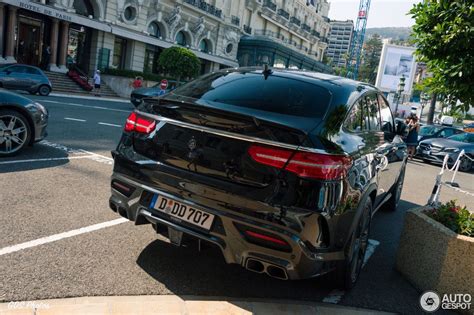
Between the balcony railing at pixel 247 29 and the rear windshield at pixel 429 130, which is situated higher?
the balcony railing at pixel 247 29

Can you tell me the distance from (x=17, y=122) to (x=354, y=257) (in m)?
4.99

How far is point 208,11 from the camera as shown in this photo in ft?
127

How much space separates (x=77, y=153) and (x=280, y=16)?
51.3 meters

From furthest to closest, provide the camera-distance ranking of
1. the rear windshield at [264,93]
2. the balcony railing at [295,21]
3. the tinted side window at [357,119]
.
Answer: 1. the balcony railing at [295,21]
2. the tinted side window at [357,119]
3. the rear windshield at [264,93]

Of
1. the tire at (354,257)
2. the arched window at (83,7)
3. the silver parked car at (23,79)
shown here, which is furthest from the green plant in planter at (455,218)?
the arched window at (83,7)

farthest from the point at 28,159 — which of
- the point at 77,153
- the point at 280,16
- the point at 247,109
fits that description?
the point at 280,16

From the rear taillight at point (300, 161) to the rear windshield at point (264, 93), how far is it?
1.47ft

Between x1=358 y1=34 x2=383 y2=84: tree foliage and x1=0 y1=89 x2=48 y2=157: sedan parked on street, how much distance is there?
13420cm

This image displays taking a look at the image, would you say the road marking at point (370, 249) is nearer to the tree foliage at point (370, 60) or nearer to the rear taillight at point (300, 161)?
the rear taillight at point (300, 161)

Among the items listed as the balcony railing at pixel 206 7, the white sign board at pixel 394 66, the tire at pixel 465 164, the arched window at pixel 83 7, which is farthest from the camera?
the white sign board at pixel 394 66

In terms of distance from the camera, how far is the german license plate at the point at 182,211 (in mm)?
2734

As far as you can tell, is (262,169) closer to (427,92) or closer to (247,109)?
(247,109)

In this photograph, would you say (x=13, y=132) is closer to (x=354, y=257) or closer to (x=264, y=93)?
(x=264, y=93)

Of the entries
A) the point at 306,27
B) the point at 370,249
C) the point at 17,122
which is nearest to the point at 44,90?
the point at 17,122
